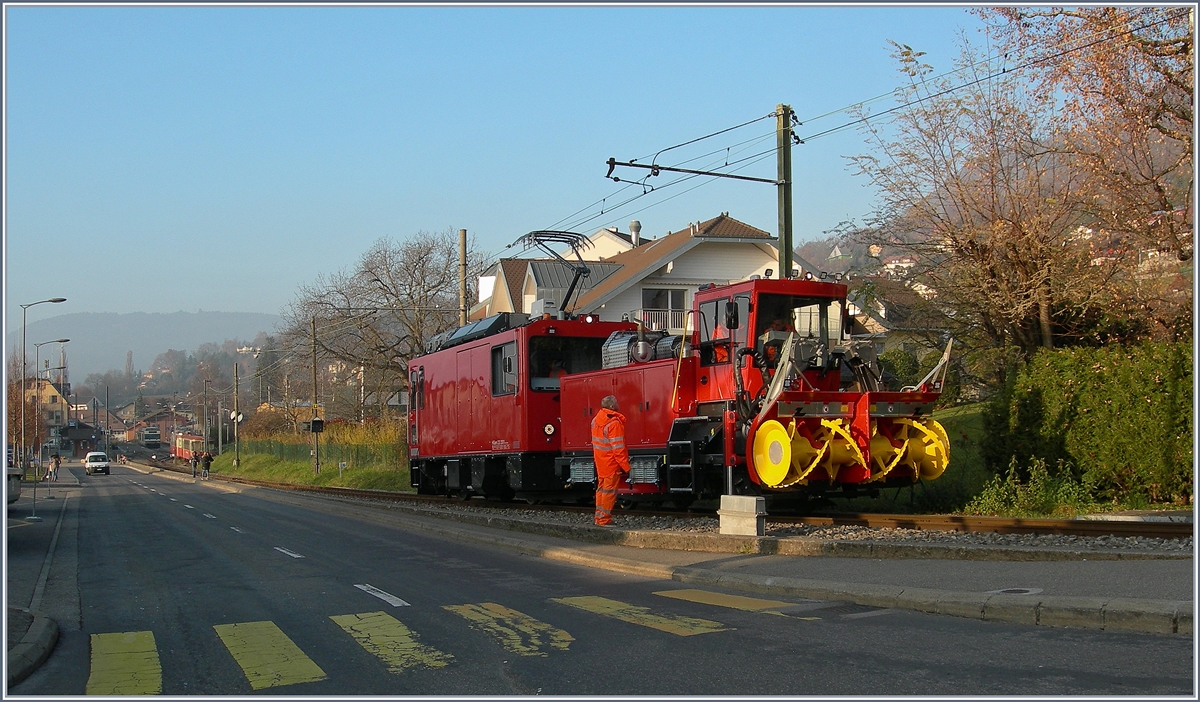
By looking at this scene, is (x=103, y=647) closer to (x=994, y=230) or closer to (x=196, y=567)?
(x=196, y=567)

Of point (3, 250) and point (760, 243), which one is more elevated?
point (760, 243)

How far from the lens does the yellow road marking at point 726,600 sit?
9.43m

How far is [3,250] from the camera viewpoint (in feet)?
22.9

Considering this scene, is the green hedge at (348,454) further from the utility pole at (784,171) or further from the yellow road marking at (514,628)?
the yellow road marking at (514,628)

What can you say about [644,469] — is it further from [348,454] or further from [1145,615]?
[348,454]

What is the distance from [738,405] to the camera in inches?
585

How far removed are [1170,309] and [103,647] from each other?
1830 cm

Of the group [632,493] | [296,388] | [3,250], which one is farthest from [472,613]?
[296,388]

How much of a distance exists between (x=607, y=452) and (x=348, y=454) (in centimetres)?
3644

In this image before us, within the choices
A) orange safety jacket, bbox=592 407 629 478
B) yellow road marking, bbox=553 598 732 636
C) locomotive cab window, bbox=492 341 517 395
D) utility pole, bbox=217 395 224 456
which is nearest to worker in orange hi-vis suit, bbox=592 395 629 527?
orange safety jacket, bbox=592 407 629 478

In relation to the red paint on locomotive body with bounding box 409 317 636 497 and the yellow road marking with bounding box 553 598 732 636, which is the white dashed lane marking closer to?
the yellow road marking with bounding box 553 598 732 636

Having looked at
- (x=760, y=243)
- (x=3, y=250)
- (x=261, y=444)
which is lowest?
(x=261, y=444)

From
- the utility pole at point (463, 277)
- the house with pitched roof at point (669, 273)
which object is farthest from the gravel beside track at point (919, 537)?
the house with pitched roof at point (669, 273)

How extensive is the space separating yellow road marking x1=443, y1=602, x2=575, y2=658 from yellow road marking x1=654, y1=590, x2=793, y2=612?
1.70 metres
